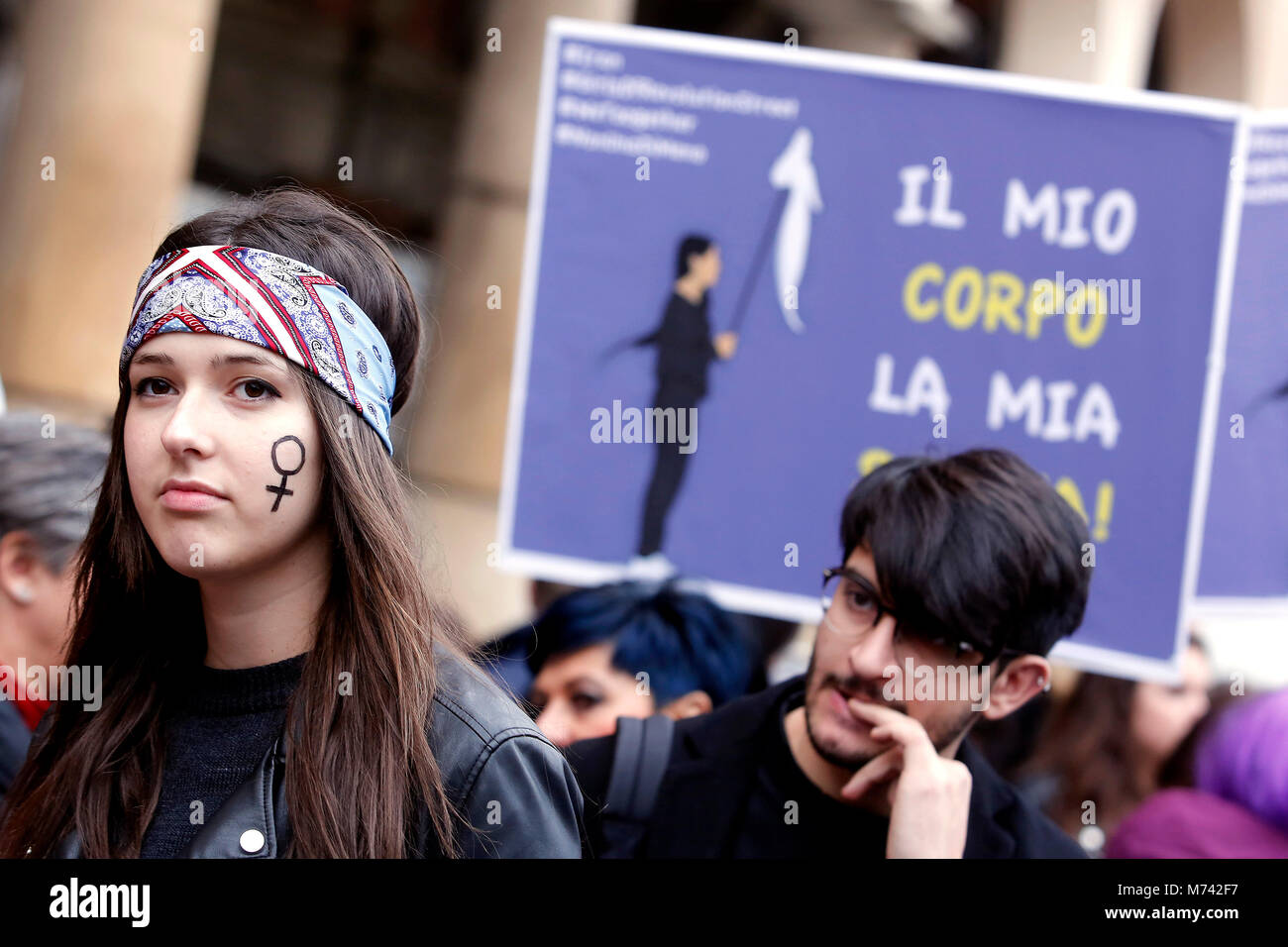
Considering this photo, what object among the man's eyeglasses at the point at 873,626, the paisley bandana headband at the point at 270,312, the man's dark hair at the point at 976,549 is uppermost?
the paisley bandana headband at the point at 270,312

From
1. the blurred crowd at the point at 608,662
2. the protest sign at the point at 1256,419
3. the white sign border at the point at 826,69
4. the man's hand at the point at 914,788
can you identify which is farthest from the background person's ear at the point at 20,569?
the protest sign at the point at 1256,419

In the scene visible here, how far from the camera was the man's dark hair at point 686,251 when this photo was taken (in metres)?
3.86

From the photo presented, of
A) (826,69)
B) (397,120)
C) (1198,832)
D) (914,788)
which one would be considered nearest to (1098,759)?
(1198,832)

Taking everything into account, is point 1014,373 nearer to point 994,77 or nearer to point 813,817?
point 994,77

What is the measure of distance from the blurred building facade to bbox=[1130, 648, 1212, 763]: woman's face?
247cm

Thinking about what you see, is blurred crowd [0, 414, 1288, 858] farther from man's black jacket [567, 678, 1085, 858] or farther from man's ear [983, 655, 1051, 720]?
man's ear [983, 655, 1051, 720]

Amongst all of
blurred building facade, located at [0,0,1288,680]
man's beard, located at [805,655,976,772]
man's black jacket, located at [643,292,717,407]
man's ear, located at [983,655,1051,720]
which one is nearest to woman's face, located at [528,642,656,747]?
blurred building facade, located at [0,0,1288,680]

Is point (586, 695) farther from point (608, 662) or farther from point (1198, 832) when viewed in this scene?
point (1198, 832)

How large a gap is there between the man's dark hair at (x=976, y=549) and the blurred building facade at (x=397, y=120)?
899 mm

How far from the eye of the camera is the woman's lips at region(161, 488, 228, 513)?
1.98 metres

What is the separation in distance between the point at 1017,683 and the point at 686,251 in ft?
5.46

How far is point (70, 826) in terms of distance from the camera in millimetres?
2160

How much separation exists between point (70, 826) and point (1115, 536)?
266 cm

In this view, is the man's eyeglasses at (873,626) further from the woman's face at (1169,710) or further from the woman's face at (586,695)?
the woman's face at (1169,710)
